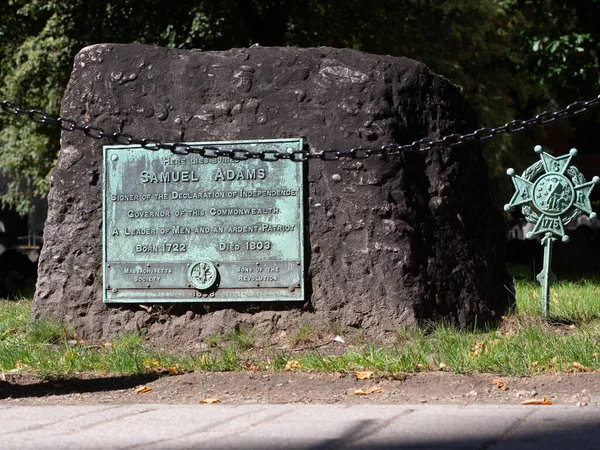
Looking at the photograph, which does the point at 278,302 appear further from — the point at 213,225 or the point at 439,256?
the point at 439,256

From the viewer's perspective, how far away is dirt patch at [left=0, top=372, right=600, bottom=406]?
5.38 metres

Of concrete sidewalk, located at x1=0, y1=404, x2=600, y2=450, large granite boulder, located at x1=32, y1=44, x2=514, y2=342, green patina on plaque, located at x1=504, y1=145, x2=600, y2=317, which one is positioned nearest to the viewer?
concrete sidewalk, located at x1=0, y1=404, x2=600, y2=450

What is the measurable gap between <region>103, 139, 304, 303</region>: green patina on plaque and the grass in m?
0.35

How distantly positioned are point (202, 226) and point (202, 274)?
14.0 inches

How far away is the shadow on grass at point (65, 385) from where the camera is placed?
5.94 m

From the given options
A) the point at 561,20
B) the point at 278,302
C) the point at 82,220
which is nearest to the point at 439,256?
the point at 278,302

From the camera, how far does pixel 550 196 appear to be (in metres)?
7.66

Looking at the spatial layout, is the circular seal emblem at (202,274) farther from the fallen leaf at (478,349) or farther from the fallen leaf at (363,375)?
the fallen leaf at (478,349)

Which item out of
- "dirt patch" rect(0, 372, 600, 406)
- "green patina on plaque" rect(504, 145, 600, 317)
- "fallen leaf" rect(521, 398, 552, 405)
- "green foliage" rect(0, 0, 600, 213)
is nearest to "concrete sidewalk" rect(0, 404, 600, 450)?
"fallen leaf" rect(521, 398, 552, 405)

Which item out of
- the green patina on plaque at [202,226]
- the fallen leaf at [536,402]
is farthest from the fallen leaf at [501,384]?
the green patina on plaque at [202,226]

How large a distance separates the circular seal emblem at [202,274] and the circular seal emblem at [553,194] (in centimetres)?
255

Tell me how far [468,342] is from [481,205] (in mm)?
1552

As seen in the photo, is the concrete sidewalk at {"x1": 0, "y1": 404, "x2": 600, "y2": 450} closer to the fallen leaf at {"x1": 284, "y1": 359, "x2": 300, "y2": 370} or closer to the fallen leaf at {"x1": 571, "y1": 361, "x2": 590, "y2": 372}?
the fallen leaf at {"x1": 571, "y1": 361, "x2": 590, "y2": 372}

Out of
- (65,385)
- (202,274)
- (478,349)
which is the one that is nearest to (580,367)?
(478,349)
